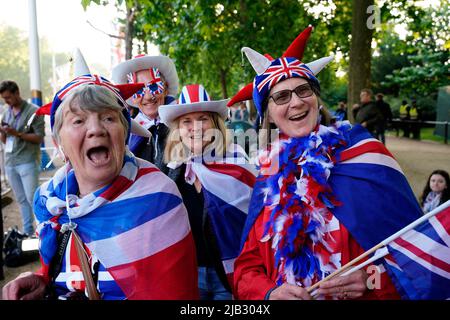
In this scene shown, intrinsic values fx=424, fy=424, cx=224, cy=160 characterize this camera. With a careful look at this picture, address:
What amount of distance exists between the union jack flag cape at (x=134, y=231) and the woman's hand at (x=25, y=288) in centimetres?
8

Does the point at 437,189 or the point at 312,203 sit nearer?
the point at 312,203

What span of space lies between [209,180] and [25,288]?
1.23 meters

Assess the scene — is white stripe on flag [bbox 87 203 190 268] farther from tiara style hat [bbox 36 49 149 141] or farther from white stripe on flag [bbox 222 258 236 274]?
white stripe on flag [bbox 222 258 236 274]

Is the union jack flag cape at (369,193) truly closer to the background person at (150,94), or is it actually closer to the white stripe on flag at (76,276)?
the white stripe on flag at (76,276)

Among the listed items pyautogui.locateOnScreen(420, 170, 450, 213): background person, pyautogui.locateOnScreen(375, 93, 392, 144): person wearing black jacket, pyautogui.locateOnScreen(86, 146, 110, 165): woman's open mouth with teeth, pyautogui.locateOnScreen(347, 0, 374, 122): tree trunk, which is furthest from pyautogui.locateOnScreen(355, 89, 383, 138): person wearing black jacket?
pyautogui.locateOnScreen(86, 146, 110, 165): woman's open mouth with teeth

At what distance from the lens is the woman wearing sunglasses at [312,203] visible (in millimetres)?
1903

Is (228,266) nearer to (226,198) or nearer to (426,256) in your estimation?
(226,198)

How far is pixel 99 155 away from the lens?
1.89 m

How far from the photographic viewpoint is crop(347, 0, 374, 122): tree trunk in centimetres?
809

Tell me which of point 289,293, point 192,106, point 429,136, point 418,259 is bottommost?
point 429,136

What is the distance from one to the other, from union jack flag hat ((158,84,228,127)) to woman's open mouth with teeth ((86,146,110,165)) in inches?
42.1

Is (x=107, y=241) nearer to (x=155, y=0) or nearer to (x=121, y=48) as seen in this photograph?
(x=155, y=0)

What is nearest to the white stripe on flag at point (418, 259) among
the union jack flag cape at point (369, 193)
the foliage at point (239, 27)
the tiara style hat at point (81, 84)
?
the union jack flag cape at point (369, 193)

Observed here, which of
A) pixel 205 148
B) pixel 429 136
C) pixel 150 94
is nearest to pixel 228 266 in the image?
pixel 205 148
